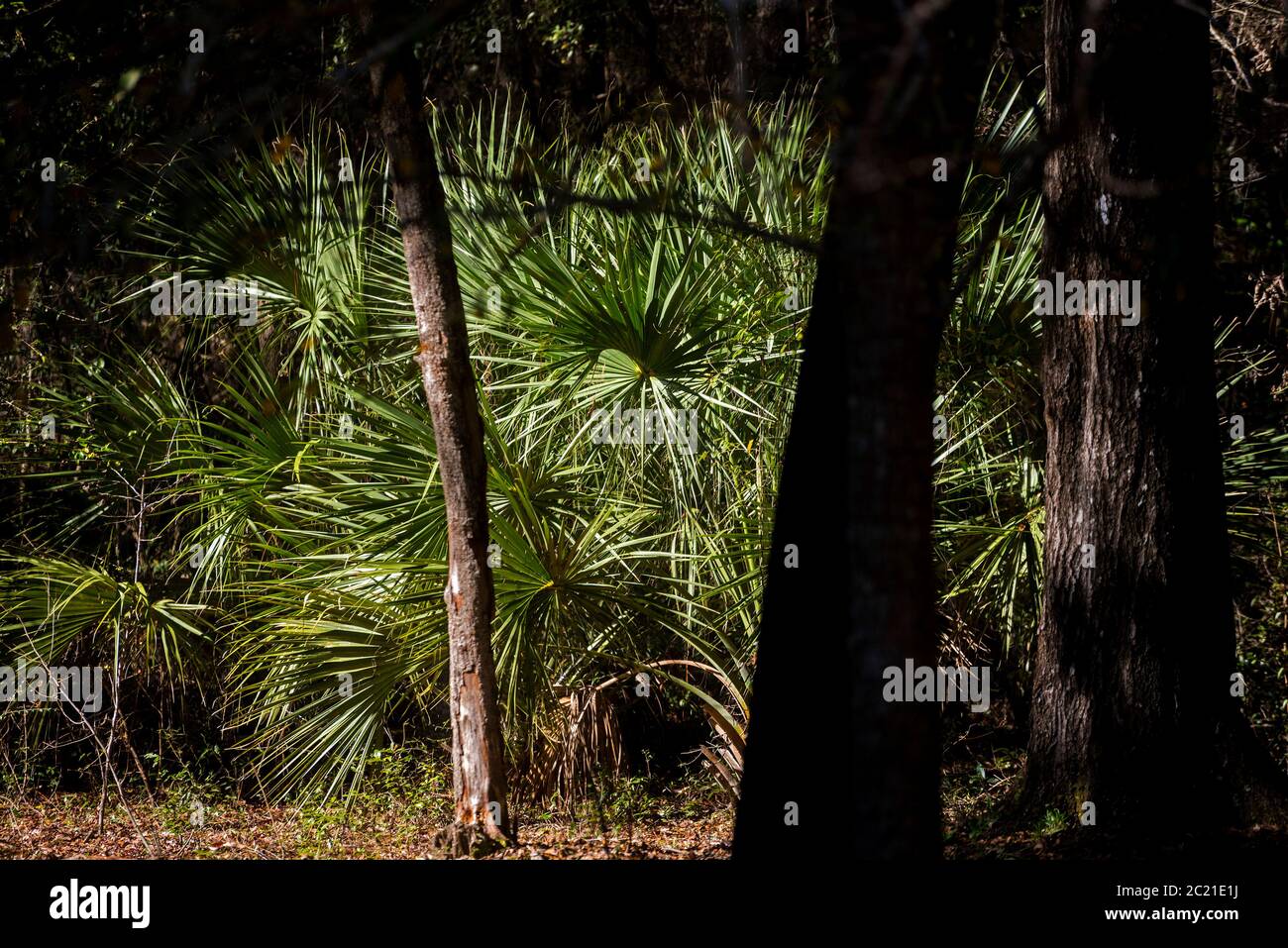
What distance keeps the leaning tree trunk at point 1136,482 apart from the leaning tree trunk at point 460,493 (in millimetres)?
2513

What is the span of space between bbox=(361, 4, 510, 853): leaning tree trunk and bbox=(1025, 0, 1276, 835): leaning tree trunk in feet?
8.25

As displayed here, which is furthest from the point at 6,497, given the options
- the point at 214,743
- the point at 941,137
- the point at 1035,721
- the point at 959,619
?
the point at 941,137

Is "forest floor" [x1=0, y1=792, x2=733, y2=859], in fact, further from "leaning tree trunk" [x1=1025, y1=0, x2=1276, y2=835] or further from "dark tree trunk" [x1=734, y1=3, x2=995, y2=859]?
"dark tree trunk" [x1=734, y1=3, x2=995, y2=859]

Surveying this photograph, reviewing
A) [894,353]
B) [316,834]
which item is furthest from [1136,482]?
[316,834]

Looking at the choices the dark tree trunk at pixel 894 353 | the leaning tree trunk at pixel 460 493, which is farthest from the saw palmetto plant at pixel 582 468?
A: the dark tree trunk at pixel 894 353

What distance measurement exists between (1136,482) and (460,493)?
3017 mm

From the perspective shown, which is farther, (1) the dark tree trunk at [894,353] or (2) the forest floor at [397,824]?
(2) the forest floor at [397,824]

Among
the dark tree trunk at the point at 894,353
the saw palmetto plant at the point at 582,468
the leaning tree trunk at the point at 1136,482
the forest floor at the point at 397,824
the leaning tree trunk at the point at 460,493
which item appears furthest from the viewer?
the saw palmetto plant at the point at 582,468

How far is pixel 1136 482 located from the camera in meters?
5.16

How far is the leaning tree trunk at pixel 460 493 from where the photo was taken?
18.9 feet

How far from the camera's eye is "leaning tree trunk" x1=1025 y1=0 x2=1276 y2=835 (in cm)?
502

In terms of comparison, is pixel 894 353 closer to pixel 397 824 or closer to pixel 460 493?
pixel 460 493

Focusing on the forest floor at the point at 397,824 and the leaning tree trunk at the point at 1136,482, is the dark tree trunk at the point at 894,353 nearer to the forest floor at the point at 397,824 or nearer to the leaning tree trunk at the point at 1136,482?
the leaning tree trunk at the point at 1136,482

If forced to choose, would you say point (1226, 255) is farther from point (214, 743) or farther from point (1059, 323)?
point (214, 743)
